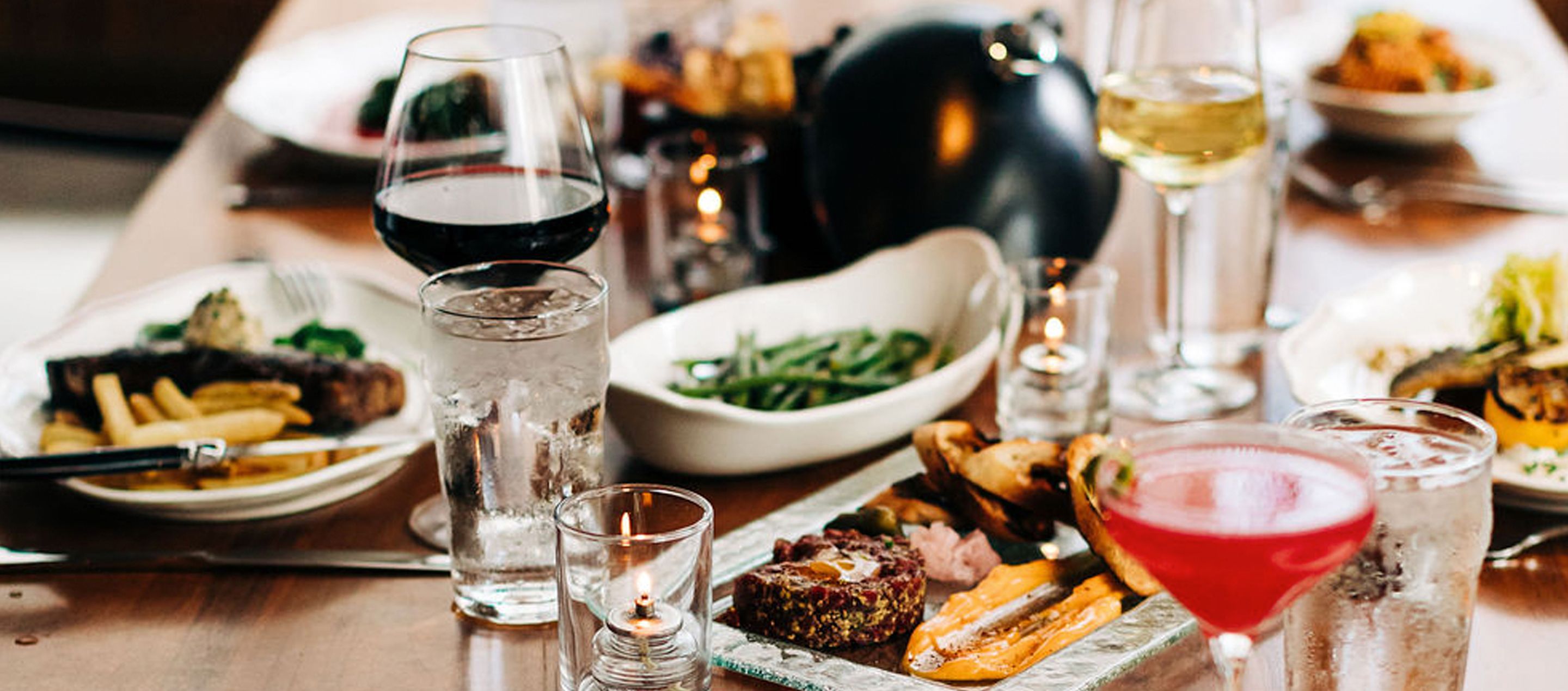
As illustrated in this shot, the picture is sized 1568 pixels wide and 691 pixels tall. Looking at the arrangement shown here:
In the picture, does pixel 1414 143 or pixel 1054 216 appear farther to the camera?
pixel 1414 143

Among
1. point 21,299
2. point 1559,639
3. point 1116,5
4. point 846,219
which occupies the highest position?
point 1116,5

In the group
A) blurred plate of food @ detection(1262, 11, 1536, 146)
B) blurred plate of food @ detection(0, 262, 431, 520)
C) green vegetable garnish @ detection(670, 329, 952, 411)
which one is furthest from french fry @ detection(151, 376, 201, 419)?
blurred plate of food @ detection(1262, 11, 1536, 146)

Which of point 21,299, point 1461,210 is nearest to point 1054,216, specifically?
point 1461,210

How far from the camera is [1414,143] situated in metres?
2.09

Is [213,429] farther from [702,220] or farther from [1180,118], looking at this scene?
[1180,118]

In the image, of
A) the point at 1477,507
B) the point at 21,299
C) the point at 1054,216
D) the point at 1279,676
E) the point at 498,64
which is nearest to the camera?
the point at 1477,507

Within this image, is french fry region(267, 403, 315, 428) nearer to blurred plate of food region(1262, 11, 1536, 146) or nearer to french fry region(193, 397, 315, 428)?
french fry region(193, 397, 315, 428)

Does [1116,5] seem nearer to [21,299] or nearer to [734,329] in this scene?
[734,329]

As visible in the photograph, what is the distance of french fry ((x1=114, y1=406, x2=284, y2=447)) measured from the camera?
1.26 metres

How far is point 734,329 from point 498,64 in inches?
15.5

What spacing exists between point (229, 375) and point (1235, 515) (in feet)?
2.77

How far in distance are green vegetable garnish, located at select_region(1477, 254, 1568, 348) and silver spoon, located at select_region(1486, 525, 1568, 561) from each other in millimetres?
170

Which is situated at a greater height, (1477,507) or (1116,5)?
(1116,5)

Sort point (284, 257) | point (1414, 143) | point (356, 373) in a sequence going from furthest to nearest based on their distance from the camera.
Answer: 1. point (1414, 143)
2. point (284, 257)
3. point (356, 373)
